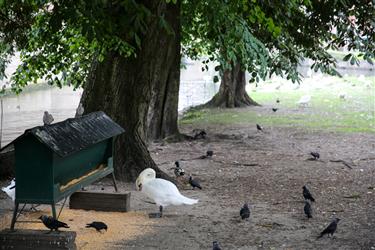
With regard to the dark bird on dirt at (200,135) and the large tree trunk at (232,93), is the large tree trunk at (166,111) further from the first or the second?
the large tree trunk at (232,93)

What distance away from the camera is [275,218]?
31.2 feet

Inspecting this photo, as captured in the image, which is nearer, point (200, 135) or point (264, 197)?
point (264, 197)

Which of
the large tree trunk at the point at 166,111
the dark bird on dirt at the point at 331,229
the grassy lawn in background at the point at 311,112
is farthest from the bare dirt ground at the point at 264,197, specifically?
the grassy lawn in background at the point at 311,112

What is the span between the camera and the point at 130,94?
458 inches

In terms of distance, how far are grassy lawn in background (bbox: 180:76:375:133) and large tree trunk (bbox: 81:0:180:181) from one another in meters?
10.3

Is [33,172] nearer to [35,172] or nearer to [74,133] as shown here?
[35,172]

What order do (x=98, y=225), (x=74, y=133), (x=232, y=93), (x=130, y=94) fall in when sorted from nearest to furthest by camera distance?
(x=74, y=133), (x=98, y=225), (x=130, y=94), (x=232, y=93)

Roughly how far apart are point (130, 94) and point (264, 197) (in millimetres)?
3092

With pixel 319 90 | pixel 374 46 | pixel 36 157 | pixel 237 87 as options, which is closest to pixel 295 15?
pixel 374 46

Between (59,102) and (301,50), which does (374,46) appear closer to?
(301,50)

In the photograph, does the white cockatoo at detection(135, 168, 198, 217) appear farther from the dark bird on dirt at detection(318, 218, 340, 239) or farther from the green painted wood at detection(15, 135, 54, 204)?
the green painted wood at detection(15, 135, 54, 204)

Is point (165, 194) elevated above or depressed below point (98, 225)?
→ above

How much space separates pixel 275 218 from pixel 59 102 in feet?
88.7

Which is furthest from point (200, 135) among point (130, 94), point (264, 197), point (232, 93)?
point (232, 93)
